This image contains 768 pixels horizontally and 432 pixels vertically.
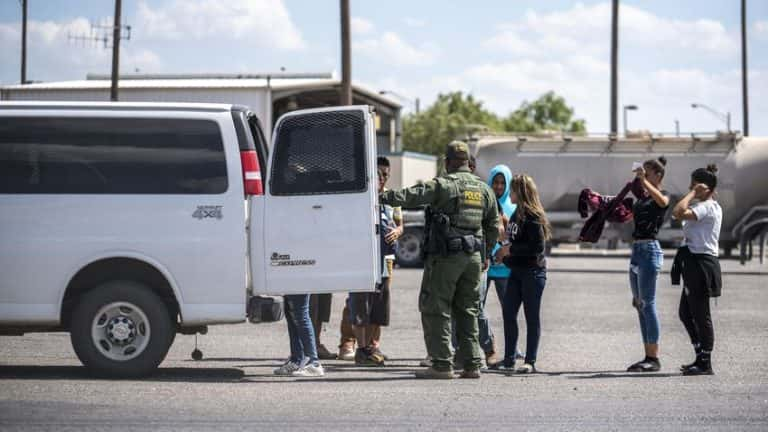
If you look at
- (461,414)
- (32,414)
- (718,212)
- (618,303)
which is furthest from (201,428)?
(618,303)

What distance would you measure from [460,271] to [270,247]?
5.35ft

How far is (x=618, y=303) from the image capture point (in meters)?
19.3

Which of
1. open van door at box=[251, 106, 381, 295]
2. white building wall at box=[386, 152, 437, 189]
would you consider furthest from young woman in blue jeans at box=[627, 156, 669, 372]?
white building wall at box=[386, 152, 437, 189]

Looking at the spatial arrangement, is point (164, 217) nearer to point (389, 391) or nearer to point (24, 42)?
point (389, 391)

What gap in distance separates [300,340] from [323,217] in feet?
4.02

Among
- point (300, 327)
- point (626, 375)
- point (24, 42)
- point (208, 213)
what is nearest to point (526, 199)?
point (626, 375)

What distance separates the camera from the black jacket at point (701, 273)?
10.9 metres

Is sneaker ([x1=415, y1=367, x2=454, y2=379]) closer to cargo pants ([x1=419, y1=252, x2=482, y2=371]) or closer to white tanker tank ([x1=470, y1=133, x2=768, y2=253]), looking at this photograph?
cargo pants ([x1=419, y1=252, x2=482, y2=371])

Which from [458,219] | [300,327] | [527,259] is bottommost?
[300,327]

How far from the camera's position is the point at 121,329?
33.5 feet

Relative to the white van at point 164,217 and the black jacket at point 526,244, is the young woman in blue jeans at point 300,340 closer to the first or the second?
the white van at point 164,217

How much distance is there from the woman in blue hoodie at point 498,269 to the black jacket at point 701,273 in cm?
163

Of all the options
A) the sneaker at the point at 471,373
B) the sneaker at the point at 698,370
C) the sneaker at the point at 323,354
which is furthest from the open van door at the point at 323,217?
the sneaker at the point at 698,370

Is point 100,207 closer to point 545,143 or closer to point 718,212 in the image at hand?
point 718,212
